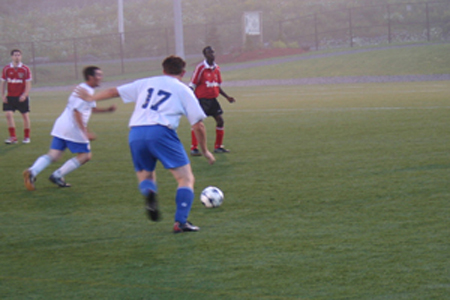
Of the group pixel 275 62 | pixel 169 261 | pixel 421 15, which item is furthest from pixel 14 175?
pixel 421 15

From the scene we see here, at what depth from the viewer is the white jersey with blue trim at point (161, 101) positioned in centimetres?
558

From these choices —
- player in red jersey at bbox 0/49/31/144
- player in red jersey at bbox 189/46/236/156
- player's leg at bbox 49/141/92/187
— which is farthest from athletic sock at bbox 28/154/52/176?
player in red jersey at bbox 0/49/31/144

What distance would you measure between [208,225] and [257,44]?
42.4 m

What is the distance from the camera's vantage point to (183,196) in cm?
566

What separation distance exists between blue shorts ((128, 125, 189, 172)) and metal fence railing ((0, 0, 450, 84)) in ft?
143

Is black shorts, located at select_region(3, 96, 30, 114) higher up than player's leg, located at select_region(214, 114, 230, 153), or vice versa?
black shorts, located at select_region(3, 96, 30, 114)

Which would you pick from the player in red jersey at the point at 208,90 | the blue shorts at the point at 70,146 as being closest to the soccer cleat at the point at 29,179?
the blue shorts at the point at 70,146

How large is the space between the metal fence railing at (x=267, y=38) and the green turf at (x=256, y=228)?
40090mm

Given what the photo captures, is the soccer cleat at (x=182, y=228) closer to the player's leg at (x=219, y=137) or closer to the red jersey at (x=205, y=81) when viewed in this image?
the player's leg at (x=219, y=137)

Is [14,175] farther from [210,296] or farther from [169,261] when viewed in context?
[210,296]

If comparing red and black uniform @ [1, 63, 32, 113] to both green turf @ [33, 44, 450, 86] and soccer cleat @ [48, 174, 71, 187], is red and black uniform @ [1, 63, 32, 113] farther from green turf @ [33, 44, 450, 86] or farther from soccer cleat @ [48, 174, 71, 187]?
green turf @ [33, 44, 450, 86]

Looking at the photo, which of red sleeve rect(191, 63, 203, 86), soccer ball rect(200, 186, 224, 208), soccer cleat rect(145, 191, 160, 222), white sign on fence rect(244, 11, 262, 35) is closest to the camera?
soccer cleat rect(145, 191, 160, 222)

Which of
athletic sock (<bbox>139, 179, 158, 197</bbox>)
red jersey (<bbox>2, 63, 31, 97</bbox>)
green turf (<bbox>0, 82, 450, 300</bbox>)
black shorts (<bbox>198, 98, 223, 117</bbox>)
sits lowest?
green turf (<bbox>0, 82, 450, 300</bbox>)

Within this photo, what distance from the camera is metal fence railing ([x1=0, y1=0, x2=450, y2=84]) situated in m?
51.8
